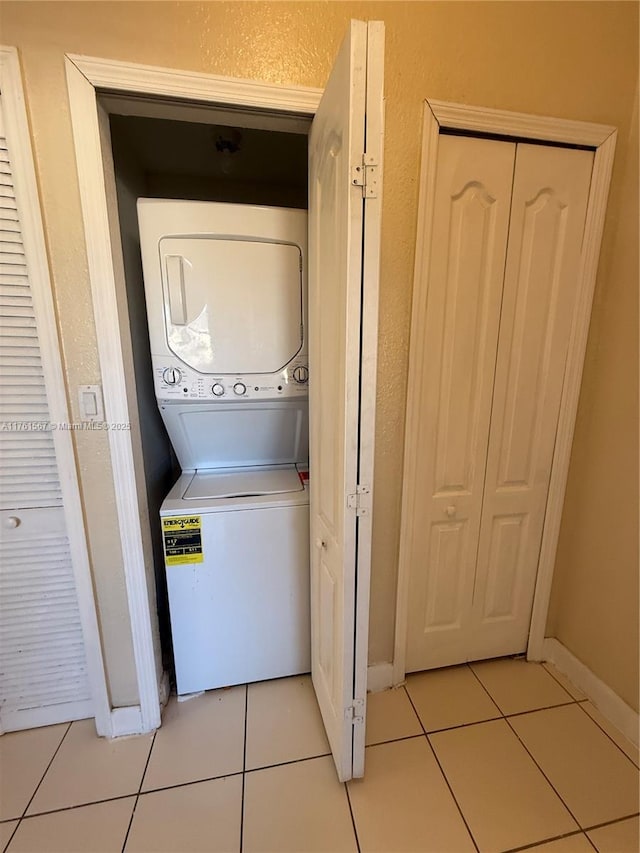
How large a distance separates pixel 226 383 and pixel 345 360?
0.65 meters

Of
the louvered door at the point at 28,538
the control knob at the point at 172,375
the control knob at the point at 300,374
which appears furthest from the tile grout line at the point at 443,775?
the control knob at the point at 172,375

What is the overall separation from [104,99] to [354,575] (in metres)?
1.53

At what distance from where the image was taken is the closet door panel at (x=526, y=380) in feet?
4.26

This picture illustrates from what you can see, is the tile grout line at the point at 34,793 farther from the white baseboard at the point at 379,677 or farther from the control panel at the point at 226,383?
the control panel at the point at 226,383

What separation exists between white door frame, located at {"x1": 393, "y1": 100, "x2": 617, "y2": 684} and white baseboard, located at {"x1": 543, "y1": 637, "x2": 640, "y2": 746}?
136 mm

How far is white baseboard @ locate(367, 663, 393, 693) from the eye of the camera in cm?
154

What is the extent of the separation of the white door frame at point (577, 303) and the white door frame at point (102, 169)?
1.50 ft

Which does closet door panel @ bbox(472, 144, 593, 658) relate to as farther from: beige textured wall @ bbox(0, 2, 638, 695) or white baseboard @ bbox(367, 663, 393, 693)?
white baseboard @ bbox(367, 663, 393, 693)

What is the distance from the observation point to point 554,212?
132 centimetres

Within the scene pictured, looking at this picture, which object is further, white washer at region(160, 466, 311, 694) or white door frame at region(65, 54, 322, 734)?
white washer at region(160, 466, 311, 694)

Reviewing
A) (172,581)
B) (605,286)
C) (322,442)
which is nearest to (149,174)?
(322,442)

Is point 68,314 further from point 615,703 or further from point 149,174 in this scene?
point 615,703

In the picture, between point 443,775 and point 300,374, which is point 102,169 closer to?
point 300,374

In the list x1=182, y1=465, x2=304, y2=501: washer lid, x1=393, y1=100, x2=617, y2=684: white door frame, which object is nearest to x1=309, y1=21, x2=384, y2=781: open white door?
x1=182, y1=465, x2=304, y2=501: washer lid
